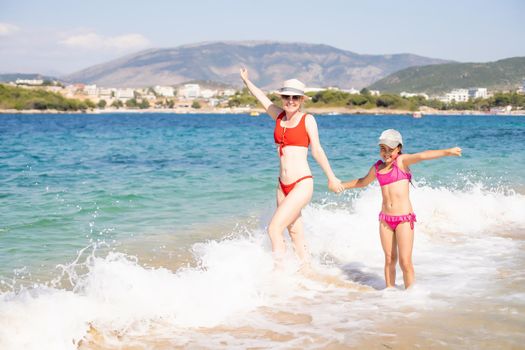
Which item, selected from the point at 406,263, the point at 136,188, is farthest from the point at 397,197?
the point at 136,188

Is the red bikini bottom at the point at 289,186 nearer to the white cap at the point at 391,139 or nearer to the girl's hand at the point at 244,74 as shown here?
the white cap at the point at 391,139

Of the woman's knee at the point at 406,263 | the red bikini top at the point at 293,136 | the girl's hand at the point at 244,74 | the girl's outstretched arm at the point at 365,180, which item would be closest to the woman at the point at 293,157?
the red bikini top at the point at 293,136

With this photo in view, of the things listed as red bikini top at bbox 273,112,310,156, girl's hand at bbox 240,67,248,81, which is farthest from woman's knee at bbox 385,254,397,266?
girl's hand at bbox 240,67,248,81

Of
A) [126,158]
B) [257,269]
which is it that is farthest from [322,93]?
[257,269]

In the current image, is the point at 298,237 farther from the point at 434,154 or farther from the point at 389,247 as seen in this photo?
the point at 434,154

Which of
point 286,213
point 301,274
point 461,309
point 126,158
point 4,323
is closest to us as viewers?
point 4,323

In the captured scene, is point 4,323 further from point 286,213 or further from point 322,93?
point 322,93

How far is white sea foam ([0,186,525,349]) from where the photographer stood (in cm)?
505

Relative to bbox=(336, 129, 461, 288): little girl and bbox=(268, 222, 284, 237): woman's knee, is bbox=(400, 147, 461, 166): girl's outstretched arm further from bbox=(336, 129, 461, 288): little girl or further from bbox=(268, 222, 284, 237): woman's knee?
bbox=(268, 222, 284, 237): woman's knee

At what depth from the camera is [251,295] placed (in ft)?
20.2

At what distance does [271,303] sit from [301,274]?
837mm

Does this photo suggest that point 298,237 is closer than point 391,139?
No

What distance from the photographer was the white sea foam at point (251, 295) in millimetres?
5055

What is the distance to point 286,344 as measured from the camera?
4.94 meters
